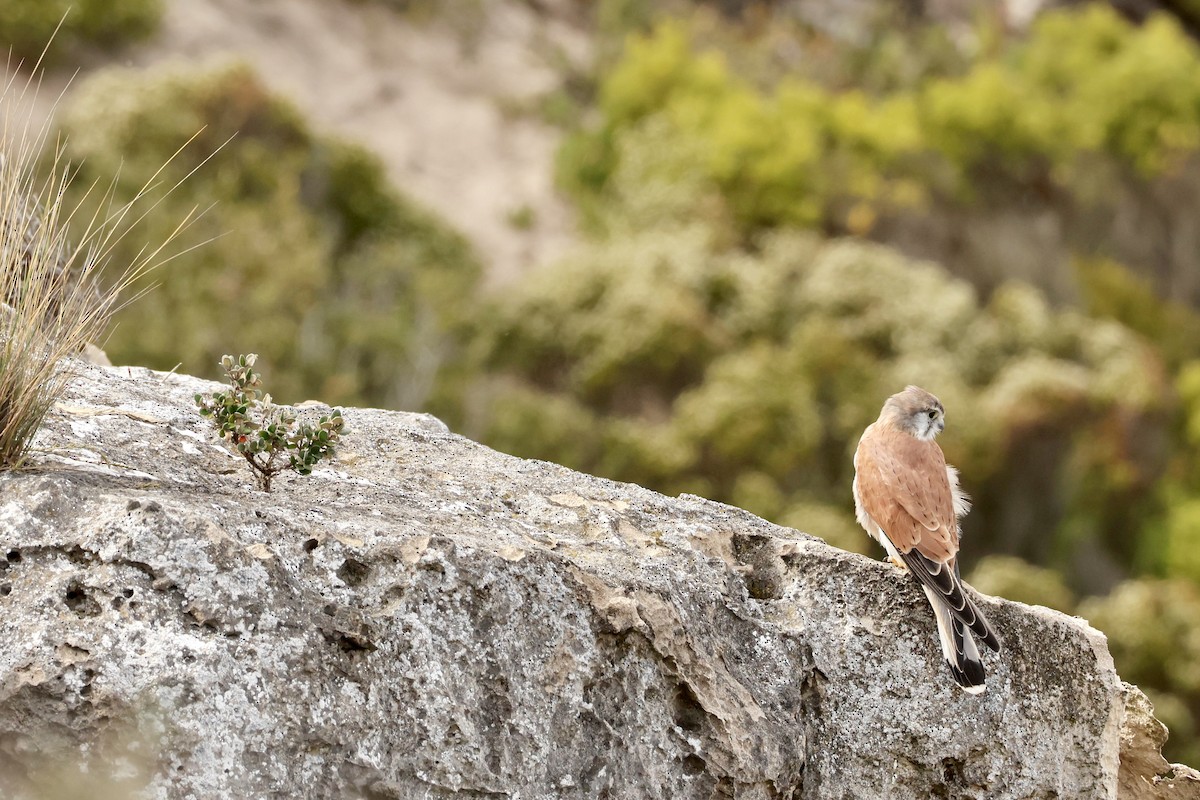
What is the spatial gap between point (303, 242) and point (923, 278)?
34.1 ft

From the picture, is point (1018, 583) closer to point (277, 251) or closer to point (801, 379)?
point (801, 379)

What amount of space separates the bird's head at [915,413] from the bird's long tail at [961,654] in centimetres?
130

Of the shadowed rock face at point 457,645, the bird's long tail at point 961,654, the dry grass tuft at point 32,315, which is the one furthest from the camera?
the bird's long tail at point 961,654

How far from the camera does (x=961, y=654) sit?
397cm

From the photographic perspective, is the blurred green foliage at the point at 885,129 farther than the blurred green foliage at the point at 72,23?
Yes

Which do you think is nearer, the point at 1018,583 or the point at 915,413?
the point at 915,413

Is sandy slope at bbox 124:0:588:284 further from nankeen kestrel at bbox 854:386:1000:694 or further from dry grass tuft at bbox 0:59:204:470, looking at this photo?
dry grass tuft at bbox 0:59:204:470

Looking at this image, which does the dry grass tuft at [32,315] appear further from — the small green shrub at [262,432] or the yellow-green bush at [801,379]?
the yellow-green bush at [801,379]

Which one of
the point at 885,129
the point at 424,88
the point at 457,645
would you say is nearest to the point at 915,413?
the point at 457,645

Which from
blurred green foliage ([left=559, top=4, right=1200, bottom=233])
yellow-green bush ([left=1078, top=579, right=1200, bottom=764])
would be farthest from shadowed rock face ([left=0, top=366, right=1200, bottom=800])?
blurred green foliage ([left=559, top=4, right=1200, bottom=233])

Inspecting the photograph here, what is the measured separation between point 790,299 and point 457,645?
62.8ft

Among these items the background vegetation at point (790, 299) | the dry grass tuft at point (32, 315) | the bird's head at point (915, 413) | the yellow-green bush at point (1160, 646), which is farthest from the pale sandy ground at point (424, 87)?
the dry grass tuft at point (32, 315)

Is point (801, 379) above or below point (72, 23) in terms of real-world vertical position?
below

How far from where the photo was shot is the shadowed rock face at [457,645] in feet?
9.62
